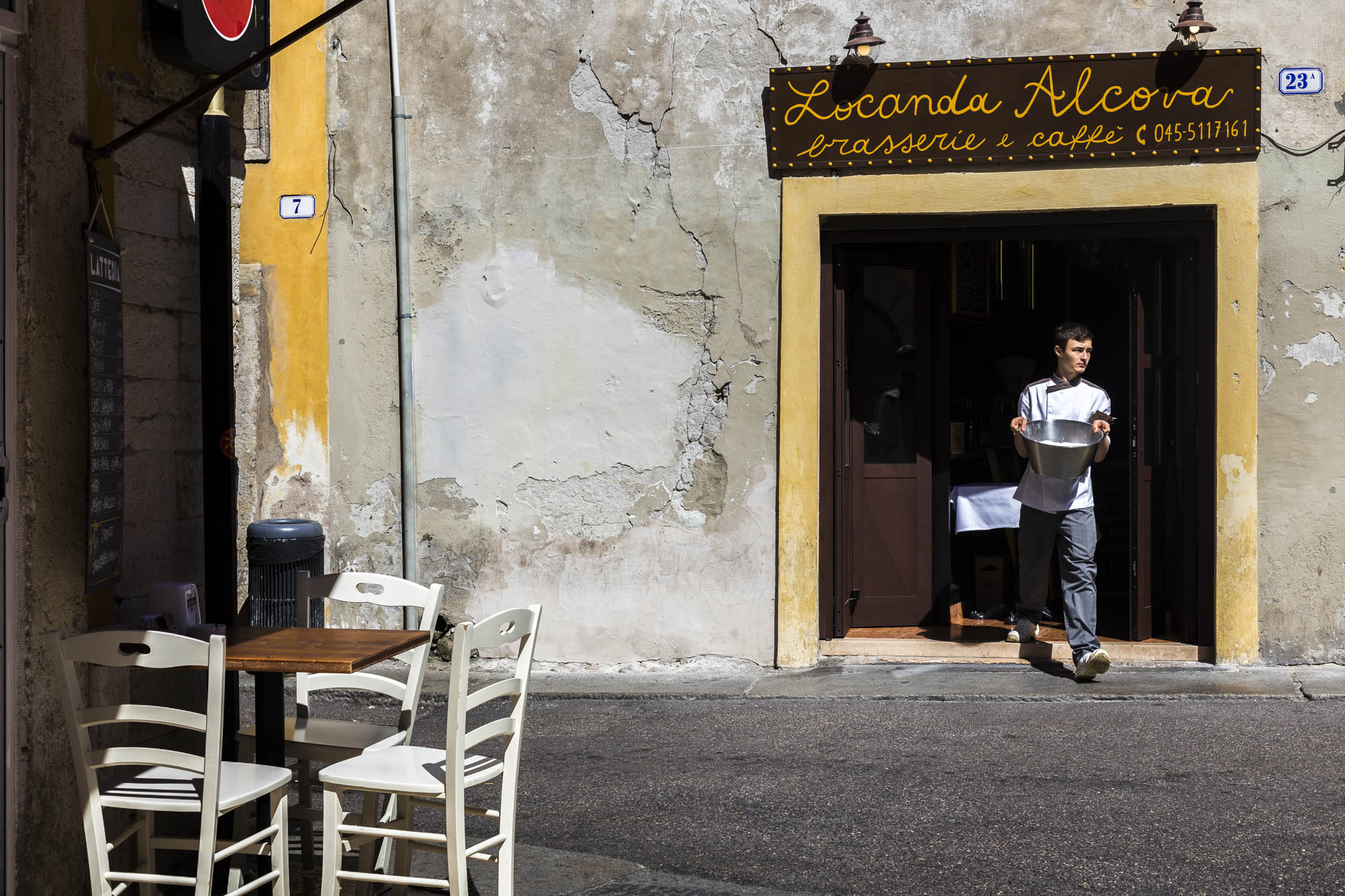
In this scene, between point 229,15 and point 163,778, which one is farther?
point 229,15

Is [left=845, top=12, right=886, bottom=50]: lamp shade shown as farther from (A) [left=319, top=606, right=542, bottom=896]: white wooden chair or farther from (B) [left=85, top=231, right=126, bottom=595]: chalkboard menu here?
(A) [left=319, top=606, right=542, bottom=896]: white wooden chair

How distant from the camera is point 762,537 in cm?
768

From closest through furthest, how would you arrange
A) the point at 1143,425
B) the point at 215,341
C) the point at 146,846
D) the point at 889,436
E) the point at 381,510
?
the point at 146,846 < the point at 215,341 < the point at 1143,425 < the point at 381,510 < the point at 889,436

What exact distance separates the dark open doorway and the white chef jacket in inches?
20.1

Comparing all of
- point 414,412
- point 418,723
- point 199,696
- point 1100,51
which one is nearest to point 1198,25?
point 1100,51

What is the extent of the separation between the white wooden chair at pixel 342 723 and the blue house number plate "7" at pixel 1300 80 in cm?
542

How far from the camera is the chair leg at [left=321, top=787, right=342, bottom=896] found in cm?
366

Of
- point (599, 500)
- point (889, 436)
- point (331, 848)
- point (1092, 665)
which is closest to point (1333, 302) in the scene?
point (1092, 665)

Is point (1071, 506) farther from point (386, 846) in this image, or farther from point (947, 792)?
point (386, 846)

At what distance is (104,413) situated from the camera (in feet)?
13.5

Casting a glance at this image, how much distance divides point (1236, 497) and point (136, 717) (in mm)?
5816

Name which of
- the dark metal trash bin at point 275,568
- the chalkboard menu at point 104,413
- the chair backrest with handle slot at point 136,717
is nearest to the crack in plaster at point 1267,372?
the dark metal trash bin at point 275,568

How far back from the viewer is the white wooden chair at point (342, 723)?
424cm

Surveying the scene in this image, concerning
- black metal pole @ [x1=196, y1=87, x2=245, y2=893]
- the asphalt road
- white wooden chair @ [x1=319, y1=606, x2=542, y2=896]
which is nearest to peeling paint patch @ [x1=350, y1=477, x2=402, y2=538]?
the asphalt road
